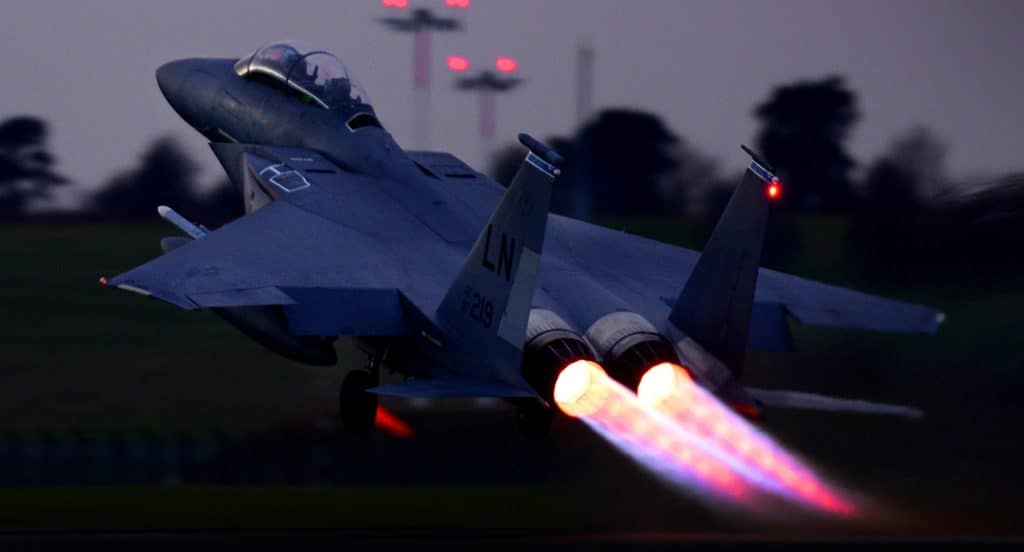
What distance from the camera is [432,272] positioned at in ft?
66.4

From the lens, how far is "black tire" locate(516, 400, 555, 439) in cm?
2017

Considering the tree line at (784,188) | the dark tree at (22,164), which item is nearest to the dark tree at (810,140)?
the tree line at (784,188)

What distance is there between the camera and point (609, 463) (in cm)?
1930

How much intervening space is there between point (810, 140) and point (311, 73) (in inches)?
464

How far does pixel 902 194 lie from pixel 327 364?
907cm

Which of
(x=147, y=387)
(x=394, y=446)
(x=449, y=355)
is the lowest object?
(x=147, y=387)

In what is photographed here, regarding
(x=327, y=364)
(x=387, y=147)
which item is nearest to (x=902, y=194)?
(x=387, y=147)

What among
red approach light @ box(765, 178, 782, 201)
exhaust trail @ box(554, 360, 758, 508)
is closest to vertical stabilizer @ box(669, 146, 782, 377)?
red approach light @ box(765, 178, 782, 201)

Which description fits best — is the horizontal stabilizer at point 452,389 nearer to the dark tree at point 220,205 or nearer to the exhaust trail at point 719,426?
the exhaust trail at point 719,426

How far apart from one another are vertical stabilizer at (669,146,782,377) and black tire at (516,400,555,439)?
311 cm

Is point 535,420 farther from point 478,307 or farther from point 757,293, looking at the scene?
point 757,293

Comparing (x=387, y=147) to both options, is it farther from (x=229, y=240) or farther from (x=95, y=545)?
(x=95, y=545)

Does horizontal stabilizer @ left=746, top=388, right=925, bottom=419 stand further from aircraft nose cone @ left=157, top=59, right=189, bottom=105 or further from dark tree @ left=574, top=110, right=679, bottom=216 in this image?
dark tree @ left=574, top=110, right=679, bottom=216

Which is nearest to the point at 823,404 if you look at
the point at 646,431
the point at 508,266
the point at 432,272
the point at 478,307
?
the point at 646,431
